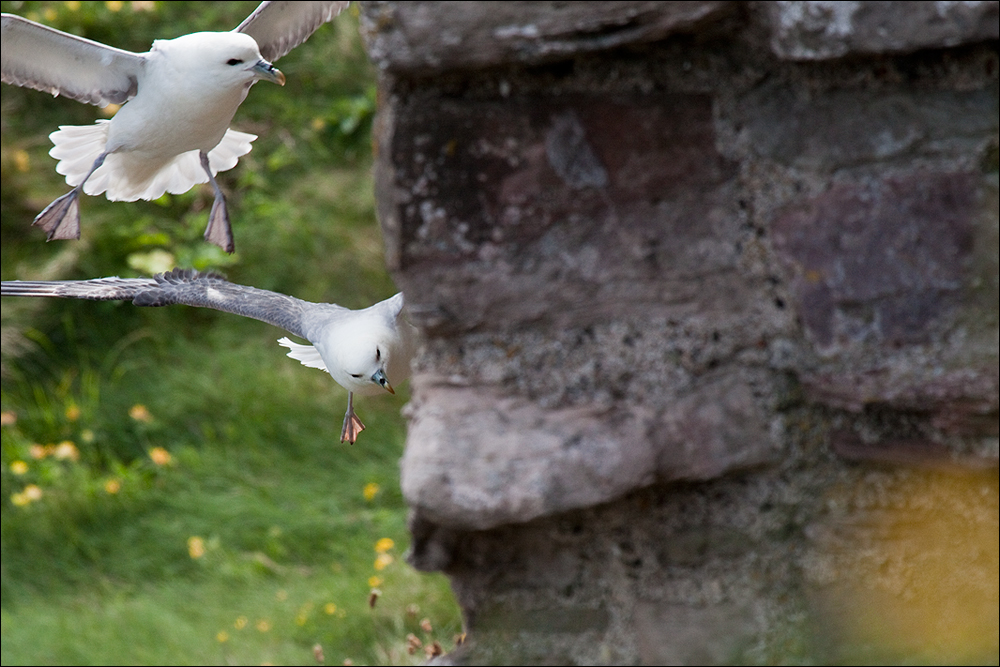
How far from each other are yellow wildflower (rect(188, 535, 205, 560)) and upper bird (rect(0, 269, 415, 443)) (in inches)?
78.8

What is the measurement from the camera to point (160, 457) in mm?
3285

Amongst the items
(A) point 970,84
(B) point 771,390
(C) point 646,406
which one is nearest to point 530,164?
(C) point 646,406

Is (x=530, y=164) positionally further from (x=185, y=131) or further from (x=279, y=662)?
(x=279, y=662)

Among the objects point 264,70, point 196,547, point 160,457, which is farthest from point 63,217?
point 160,457

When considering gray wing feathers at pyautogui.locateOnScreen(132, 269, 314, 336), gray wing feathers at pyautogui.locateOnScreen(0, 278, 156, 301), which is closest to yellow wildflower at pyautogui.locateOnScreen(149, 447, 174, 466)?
gray wing feathers at pyautogui.locateOnScreen(132, 269, 314, 336)

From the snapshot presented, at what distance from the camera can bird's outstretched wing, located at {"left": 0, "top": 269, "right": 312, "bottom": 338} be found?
3.12 feet

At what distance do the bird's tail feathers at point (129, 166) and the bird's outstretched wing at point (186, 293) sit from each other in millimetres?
87

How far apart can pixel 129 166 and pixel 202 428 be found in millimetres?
2504

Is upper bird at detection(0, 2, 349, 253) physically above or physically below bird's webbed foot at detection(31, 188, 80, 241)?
above

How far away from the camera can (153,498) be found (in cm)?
334

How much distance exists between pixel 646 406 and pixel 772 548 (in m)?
0.35

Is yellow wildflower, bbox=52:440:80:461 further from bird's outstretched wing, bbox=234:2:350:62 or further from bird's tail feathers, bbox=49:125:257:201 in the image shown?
bird's outstretched wing, bbox=234:2:350:62

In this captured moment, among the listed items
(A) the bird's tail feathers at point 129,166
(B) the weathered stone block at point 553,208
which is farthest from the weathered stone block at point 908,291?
(A) the bird's tail feathers at point 129,166

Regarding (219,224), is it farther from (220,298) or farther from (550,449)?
(550,449)
